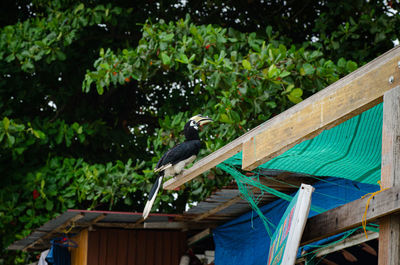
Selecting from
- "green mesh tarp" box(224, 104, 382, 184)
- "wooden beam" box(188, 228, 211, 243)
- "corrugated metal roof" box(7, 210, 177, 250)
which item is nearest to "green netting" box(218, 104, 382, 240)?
"green mesh tarp" box(224, 104, 382, 184)

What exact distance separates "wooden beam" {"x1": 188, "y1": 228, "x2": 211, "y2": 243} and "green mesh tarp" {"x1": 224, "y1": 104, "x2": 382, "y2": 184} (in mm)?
2667

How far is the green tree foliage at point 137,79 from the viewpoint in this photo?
7938mm

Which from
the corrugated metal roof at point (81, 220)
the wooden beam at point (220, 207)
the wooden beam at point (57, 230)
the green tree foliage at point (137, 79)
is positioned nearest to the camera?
the wooden beam at point (220, 207)

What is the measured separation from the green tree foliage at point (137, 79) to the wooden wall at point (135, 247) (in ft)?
1.85

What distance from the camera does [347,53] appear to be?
30.2 feet

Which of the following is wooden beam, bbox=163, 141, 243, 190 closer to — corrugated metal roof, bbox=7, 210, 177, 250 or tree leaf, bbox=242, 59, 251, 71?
corrugated metal roof, bbox=7, 210, 177, 250

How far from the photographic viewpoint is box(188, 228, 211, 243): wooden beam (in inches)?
292

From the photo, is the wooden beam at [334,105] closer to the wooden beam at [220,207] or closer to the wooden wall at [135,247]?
the wooden beam at [220,207]

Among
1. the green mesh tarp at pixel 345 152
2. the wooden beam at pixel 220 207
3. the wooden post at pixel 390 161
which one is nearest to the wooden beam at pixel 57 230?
the wooden beam at pixel 220 207

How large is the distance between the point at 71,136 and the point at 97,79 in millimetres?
1386

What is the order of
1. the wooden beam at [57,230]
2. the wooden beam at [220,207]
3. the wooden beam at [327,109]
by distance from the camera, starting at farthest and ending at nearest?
the wooden beam at [57,230] < the wooden beam at [220,207] < the wooden beam at [327,109]

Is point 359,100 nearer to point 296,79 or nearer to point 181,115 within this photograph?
point 296,79

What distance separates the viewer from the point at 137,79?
8508 millimetres

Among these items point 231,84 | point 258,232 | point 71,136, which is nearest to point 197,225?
point 258,232
